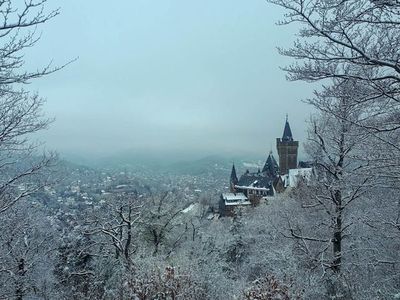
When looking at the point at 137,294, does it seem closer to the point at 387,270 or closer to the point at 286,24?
the point at 286,24

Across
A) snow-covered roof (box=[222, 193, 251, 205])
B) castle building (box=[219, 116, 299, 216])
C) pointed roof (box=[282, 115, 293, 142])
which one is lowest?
snow-covered roof (box=[222, 193, 251, 205])

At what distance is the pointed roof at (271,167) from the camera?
5334 centimetres

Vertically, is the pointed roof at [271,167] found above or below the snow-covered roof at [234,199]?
above

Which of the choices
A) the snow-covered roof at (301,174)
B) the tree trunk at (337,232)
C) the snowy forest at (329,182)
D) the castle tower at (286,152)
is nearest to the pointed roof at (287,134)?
the castle tower at (286,152)

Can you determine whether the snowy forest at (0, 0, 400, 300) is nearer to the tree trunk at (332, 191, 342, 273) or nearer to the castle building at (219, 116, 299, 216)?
the tree trunk at (332, 191, 342, 273)

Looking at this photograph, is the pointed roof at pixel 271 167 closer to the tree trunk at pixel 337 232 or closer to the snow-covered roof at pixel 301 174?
the snow-covered roof at pixel 301 174

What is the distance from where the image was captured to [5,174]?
620 centimetres

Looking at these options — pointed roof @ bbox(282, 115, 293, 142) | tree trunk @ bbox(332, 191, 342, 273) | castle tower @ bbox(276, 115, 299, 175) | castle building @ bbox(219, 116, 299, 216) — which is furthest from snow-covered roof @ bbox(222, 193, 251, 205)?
tree trunk @ bbox(332, 191, 342, 273)

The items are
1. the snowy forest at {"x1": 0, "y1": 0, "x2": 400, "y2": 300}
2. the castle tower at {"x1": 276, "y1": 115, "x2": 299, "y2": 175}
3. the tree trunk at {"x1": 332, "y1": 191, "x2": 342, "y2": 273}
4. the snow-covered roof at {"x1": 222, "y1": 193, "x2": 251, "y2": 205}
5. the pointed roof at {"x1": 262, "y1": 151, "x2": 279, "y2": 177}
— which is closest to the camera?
the snowy forest at {"x1": 0, "y1": 0, "x2": 400, "y2": 300}

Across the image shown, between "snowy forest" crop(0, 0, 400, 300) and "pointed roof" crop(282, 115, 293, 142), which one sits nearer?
"snowy forest" crop(0, 0, 400, 300)

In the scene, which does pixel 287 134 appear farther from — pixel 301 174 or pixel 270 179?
pixel 301 174

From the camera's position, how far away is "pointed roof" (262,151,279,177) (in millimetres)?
53344

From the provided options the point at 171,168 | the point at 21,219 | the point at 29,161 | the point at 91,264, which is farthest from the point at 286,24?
the point at 171,168

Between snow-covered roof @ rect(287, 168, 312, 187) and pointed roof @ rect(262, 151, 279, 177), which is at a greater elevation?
snow-covered roof @ rect(287, 168, 312, 187)
